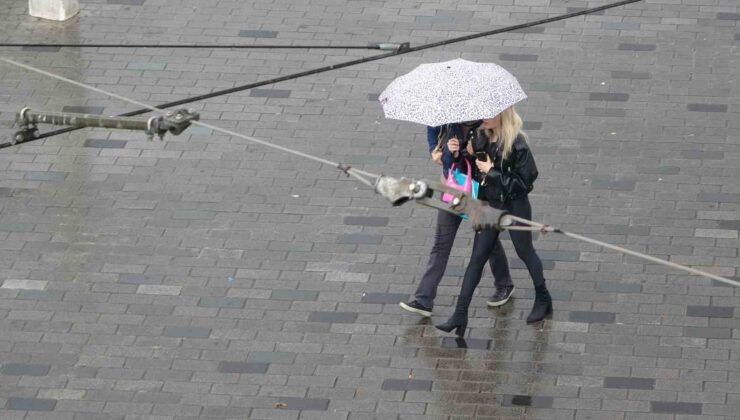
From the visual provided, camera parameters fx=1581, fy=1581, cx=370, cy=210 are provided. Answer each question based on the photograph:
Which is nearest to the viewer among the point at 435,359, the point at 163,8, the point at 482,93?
the point at 482,93

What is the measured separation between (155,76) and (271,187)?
2.55 meters

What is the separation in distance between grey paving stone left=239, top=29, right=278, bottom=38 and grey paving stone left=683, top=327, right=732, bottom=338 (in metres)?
6.21

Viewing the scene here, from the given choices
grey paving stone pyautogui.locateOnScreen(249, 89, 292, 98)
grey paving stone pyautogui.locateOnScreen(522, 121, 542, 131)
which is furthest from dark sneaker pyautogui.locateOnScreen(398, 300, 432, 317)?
grey paving stone pyautogui.locateOnScreen(249, 89, 292, 98)

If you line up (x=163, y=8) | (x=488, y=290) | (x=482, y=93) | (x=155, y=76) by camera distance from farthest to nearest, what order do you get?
(x=163, y=8), (x=155, y=76), (x=488, y=290), (x=482, y=93)

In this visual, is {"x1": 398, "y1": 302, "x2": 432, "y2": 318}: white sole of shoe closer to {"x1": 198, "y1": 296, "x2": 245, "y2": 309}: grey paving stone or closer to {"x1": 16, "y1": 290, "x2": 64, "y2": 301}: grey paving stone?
{"x1": 198, "y1": 296, "x2": 245, "y2": 309}: grey paving stone

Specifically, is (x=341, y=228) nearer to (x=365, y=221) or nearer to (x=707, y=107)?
(x=365, y=221)

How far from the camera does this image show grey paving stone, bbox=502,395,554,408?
413 inches

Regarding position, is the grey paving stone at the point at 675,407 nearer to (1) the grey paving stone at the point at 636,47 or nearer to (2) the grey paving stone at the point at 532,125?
(2) the grey paving stone at the point at 532,125

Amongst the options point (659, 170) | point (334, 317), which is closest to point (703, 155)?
point (659, 170)

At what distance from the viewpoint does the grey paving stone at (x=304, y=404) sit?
10.5 m

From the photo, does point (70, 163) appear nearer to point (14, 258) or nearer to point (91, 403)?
point (14, 258)

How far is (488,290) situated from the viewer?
38.7 ft

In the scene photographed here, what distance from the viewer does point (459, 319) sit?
1113cm

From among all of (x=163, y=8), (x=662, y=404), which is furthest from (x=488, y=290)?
(x=163, y=8)
